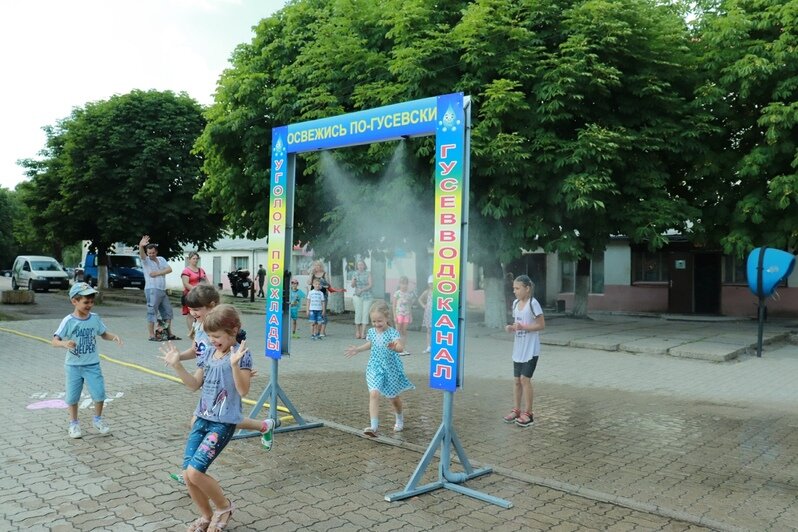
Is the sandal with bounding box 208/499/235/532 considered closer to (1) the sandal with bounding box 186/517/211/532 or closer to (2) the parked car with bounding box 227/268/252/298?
(1) the sandal with bounding box 186/517/211/532

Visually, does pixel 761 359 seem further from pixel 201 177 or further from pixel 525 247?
pixel 201 177

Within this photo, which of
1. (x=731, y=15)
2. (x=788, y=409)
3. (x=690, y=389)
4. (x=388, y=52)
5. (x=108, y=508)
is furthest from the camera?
(x=388, y=52)

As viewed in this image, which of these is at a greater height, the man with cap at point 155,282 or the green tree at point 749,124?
the green tree at point 749,124

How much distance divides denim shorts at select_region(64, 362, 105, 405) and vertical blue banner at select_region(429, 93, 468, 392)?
367cm

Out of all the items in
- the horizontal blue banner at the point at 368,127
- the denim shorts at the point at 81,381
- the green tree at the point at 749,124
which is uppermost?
the green tree at the point at 749,124

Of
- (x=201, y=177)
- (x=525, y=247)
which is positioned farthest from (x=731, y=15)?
(x=201, y=177)

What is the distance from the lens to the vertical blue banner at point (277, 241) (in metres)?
7.19

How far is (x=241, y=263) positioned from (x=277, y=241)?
41225 millimetres

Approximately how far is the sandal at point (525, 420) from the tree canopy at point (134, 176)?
27.0m

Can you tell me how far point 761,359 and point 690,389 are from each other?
4.67 metres

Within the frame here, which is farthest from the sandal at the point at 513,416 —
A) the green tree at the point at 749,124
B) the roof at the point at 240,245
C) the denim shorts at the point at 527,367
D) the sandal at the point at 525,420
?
the roof at the point at 240,245

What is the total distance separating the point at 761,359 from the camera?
13.8 m

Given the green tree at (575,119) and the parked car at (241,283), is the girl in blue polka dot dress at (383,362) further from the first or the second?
the parked car at (241,283)

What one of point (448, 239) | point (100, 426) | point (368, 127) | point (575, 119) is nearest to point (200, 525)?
point (448, 239)
